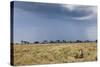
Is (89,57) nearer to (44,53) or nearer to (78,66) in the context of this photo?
(78,66)

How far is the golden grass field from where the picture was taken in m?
3.42

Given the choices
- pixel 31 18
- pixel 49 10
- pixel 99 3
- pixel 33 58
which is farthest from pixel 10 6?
pixel 99 3

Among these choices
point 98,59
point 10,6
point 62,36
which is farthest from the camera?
point 98,59

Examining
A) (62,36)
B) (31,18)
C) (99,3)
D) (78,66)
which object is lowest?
(78,66)

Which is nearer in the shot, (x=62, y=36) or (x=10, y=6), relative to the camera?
(x=10, y=6)

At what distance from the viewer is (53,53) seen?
358 centimetres

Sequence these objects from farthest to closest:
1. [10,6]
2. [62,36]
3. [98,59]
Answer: [98,59], [62,36], [10,6]

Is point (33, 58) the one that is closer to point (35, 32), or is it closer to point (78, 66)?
point (35, 32)

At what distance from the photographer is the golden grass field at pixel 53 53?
3.42 metres

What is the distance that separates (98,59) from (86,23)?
66cm

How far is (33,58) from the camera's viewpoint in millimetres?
3475

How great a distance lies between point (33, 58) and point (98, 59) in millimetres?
1163

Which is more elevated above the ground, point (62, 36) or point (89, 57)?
point (62, 36)

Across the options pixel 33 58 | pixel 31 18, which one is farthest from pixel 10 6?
pixel 33 58
